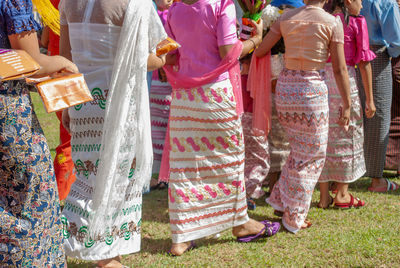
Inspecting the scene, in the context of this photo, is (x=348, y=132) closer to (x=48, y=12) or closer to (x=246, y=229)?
(x=246, y=229)

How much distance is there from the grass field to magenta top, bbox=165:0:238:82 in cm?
125

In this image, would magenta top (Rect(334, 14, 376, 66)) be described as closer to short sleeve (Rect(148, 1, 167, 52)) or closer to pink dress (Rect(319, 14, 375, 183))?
pink dress (Rect(319, 14, 375, 183))

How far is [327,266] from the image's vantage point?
11.5 ft

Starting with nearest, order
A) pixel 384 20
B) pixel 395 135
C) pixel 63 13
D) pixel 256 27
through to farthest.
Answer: pixel 63 13 → pixel 256 27 → pixel 384 20 → pixel 395 135

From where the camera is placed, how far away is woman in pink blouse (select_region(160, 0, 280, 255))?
11.6ft

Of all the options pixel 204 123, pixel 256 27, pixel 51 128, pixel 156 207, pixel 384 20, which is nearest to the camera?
pixel 204 123

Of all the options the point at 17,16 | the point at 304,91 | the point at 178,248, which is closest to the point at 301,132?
the point at 304,91

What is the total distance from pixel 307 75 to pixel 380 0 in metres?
1.57

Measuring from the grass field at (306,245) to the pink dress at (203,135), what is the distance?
0.19 m

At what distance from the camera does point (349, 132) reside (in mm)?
4715

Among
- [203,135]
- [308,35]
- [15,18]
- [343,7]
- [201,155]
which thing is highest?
[15,18]

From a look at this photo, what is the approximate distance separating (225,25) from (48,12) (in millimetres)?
1332

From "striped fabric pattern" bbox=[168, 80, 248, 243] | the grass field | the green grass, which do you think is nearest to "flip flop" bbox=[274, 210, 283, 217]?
the grass field

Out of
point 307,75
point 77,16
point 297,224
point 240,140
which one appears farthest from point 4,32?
point 297,224
